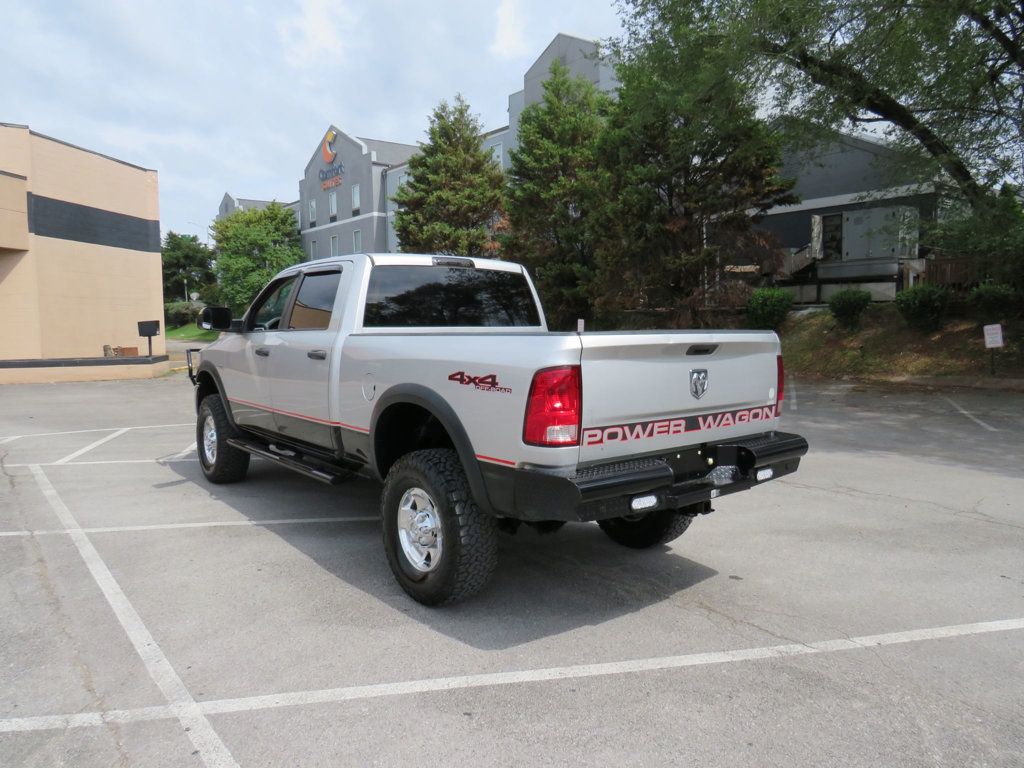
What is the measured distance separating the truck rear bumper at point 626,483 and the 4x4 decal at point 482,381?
0.40m

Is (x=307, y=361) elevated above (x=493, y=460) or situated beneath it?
elevated above

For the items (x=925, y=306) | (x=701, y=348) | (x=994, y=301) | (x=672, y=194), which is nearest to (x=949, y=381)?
(x=925, y=306)

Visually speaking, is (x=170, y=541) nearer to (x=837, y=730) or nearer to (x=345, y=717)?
(x=345, y=717)

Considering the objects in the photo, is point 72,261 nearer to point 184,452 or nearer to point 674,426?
point 184,452

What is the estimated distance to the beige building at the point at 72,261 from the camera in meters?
19.8

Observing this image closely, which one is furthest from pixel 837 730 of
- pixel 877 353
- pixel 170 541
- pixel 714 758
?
pixel 877 353

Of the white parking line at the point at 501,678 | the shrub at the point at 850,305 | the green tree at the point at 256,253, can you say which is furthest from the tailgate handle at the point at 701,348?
the green tree at the point at 256,253

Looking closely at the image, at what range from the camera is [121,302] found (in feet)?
77.9

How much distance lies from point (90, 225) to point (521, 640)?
934 inches

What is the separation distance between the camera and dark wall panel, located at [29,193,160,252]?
20.6 m

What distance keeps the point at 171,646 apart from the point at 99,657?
32 cm

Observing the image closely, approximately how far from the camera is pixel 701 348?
3906 millimetres

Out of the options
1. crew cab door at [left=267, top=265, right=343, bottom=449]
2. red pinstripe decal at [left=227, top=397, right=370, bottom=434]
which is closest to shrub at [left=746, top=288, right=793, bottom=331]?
red pinstripe decal at [left=227, top=397, right=370, bottom=434]

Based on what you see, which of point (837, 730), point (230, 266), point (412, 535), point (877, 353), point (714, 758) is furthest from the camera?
point (230, 266)
